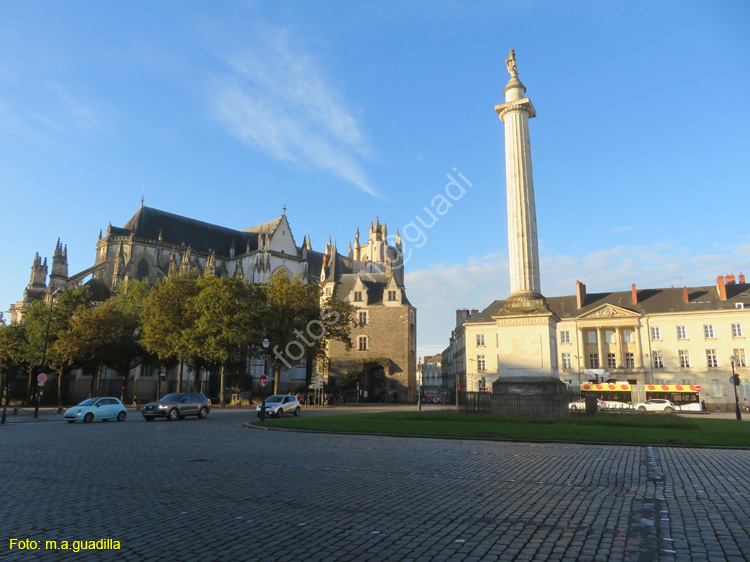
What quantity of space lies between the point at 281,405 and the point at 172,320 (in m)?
14.8

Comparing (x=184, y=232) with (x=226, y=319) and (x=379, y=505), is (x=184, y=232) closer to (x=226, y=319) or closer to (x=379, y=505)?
(x=226, y=319)

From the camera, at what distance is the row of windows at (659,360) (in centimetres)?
5093

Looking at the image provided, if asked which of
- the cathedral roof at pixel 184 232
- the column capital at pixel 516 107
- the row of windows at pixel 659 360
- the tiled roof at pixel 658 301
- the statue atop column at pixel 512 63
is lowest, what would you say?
the row of windows at pixel 659 360

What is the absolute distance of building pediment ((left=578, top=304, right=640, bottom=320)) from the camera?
183ft

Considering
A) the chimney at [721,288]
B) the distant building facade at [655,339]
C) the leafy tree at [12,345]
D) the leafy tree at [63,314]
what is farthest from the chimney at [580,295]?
the leafy tree at [12,345]

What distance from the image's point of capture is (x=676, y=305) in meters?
55.8

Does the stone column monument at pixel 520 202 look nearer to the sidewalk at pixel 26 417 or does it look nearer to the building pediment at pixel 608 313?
the sidewalk at pixel 26 417

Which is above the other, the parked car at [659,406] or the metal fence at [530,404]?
the metal fence at [530,404]

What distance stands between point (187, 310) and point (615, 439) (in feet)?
111

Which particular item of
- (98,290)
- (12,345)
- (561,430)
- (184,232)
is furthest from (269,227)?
(561,430)

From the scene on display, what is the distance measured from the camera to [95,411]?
2638cm

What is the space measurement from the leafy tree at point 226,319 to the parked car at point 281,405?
8063mm

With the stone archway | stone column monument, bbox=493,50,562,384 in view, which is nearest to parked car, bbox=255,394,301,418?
stone column monument, bbox=493,50,562,384

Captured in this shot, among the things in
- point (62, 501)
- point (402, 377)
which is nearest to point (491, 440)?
point (62, 501)
